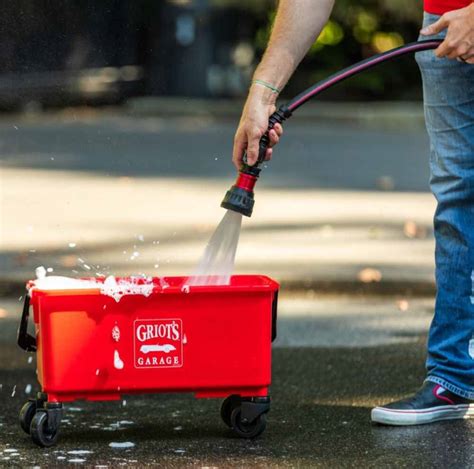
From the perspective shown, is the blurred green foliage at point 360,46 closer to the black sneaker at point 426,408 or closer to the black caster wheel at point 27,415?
the black sneaker at point 426,408

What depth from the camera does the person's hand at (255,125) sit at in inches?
154

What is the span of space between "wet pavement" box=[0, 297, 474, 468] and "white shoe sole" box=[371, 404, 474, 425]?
31mm

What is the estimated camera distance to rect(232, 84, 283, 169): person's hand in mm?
3914

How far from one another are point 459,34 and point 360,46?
19.2 metres

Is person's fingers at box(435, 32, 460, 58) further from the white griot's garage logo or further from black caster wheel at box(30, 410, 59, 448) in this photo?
black caster wheel at box(30, 410, 59, 448)

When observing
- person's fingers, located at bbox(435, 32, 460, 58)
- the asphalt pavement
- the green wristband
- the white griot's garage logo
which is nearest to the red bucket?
the white griot's garage logo

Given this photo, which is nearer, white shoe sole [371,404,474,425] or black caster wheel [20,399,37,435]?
black caster wheel [20,399,37,435]

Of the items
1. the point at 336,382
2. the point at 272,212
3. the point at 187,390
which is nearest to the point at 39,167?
the point at 272,212

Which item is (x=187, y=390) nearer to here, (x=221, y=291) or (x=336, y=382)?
(x=221, y=291)

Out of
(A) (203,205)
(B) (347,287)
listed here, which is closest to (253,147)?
(B) (347,287)

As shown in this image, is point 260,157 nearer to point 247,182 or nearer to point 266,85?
point 247,182

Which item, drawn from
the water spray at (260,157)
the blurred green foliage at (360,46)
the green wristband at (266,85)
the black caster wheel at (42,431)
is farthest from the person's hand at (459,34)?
the blurred green foliage at (360,46)

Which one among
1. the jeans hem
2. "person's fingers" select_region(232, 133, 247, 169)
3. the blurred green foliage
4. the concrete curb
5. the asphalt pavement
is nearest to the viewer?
"person's fingers" select_region(232, 133, 247, 169)

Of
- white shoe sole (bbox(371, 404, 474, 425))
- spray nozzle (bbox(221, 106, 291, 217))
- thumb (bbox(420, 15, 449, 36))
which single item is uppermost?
thumb (bbox(420, 15, 449, 36))
